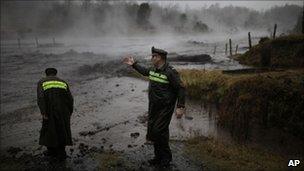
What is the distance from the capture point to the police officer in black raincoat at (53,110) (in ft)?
19.8

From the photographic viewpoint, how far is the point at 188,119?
417 inches

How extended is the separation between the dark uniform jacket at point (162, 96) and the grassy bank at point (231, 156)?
139 cm

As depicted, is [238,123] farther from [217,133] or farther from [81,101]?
[81,101]

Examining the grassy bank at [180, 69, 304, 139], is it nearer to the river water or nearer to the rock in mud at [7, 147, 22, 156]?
the river water

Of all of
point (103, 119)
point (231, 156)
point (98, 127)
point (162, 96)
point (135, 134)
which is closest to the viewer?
point (162, 96)

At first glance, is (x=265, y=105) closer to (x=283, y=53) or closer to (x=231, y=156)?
(x=231, y=156)

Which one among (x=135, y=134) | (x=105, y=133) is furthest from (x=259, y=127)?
(x=105, y=133)

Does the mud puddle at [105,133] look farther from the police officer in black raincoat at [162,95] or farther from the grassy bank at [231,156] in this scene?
the police officer in black raincoat at [162,95]

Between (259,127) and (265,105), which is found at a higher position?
(265,105)

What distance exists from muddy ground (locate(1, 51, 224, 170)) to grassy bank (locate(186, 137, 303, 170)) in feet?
0.95

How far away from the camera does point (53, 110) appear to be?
6.09m

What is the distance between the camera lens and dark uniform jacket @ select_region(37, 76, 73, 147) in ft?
19.8

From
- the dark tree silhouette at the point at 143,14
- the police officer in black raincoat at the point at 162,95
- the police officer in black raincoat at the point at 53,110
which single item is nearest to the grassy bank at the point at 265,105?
the police officer in black raincoat at the point at 162,95

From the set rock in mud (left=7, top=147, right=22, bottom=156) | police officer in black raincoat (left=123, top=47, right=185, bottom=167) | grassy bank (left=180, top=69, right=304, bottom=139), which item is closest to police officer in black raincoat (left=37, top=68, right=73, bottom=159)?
rock in mud (left=7, top=147, right=22, bottom=156)
